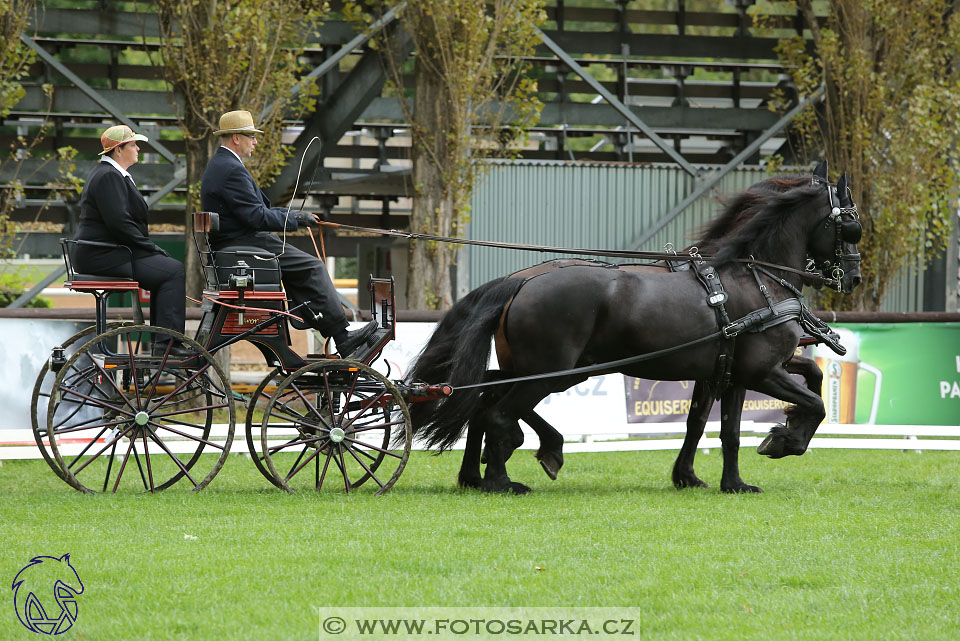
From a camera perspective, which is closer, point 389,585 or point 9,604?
point 9,604

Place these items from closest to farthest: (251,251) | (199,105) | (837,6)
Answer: (251,251) < (199,105) < (837,6)

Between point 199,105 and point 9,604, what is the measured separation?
870cm

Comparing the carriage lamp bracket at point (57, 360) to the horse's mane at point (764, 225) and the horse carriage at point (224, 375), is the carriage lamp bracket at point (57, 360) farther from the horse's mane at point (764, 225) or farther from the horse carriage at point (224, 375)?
the horse's mane at point (764, 225)

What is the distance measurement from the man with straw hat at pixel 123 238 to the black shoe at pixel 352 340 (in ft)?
3.20

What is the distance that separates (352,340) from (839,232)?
351cm

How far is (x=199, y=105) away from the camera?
12375mm

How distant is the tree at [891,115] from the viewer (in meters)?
15.1

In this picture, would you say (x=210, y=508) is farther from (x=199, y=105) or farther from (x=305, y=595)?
(x=199, y=105)

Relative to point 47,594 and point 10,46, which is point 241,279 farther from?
point 10,46

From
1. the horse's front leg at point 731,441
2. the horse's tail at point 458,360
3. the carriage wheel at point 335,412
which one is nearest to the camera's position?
the carriage wheel at point 335,412

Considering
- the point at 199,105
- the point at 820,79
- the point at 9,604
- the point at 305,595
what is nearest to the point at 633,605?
the point at 305,595

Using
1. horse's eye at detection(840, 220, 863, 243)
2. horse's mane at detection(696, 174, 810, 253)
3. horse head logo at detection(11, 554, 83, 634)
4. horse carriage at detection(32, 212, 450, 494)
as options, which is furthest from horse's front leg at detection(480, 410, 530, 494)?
horse head logo at detection(11, 554, 83, 634)

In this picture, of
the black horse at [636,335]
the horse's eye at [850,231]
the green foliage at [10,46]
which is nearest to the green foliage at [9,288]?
the green foliage at [10,46]

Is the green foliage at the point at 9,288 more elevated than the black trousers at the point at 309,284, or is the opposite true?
the black trousers at the point at 309,284
